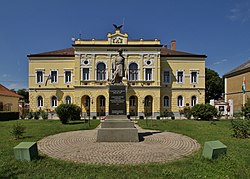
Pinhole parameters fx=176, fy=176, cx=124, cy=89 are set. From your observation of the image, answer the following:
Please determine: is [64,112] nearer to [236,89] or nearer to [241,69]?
[241,69]

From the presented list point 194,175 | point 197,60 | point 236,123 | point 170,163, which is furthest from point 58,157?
point 197,60

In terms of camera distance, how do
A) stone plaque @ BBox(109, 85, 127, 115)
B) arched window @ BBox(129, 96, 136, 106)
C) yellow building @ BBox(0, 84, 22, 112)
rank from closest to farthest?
stone plaque @ BBox(109, 85, 127, 115) < arched window @ BBox(129, 96, 136, 106) < yellow building @ BBox(0, 84, 22, 112)

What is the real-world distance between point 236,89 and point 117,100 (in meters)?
34.9

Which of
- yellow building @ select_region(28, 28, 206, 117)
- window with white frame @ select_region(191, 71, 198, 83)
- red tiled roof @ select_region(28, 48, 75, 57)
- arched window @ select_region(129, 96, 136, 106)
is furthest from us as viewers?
window with white frame @ select_region(191, 71, 198, 83)

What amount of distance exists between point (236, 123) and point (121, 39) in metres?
23.5

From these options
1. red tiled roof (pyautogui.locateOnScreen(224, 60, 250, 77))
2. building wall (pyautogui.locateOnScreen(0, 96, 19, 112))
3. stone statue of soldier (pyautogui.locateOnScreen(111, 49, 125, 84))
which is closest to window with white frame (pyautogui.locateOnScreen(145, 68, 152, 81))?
red tiled roof (pyautogui.locateOnScreen(224, 60, 250, 77))

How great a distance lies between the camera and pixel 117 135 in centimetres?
870

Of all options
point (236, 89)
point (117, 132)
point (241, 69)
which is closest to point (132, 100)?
point (236, 89)

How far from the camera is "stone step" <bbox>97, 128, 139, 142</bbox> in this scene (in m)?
8.63

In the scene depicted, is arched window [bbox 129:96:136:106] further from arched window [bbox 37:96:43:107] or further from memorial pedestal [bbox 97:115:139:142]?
memorial pedestal [bbox 97:115:139:142]

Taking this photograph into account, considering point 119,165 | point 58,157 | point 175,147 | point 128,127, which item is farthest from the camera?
point 128,127

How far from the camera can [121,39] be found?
29922 millimetres

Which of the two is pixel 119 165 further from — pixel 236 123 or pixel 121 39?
pixel 121 39

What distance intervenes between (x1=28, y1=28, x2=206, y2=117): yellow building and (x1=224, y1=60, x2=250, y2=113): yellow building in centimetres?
855
